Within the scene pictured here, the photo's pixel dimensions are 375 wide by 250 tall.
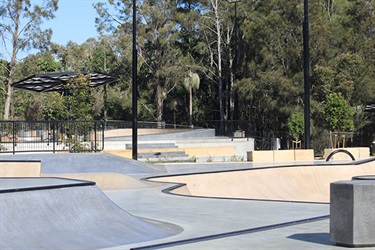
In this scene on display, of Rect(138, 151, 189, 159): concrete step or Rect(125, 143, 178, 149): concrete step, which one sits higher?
Rect(125, 143, 178, 149): concrete step

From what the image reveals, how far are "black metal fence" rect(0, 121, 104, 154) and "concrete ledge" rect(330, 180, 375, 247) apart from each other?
1706 centimetres

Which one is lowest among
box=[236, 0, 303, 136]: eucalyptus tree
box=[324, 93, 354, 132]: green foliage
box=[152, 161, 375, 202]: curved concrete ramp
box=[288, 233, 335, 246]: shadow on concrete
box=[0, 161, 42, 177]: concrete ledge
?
box=[152, 161, 375, 202]: curved concrete ramp

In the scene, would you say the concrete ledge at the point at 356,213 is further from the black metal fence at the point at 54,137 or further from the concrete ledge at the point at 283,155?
the concrete ledge at the point at 283,155

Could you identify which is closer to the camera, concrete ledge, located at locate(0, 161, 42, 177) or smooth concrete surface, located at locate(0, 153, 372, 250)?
smooth concrete surface, located at locate(0, 153, 372, 250)

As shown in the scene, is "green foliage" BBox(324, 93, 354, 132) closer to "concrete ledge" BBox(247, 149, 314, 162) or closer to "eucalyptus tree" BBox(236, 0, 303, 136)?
"concrete ledge" BBox(247, 149, 314, 162)

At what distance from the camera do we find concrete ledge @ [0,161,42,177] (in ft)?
60.1

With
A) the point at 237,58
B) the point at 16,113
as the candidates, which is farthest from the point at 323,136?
the point at 16,113

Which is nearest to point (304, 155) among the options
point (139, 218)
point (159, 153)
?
point (159, 153)

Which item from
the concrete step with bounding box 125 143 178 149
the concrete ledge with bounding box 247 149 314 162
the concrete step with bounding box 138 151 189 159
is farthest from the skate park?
the concrete step with bounding box 125 143 178 149

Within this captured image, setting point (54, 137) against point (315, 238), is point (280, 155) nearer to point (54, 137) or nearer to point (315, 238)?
point (54, 137)

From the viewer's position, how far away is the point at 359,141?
2021 inches

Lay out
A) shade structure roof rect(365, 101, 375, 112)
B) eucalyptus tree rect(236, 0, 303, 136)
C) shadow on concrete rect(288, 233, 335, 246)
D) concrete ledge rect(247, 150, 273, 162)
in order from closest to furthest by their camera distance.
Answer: shadow on concrete rect(288, 233, 335, 246), concrete ledge rect(247, 150, 273, 162), shade structure roof rect(365, 101, 375, 112), eucalyptus tree rect(236, 0, 303, 136)

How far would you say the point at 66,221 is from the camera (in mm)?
9375

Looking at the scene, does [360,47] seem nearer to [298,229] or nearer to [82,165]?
[82,165]
